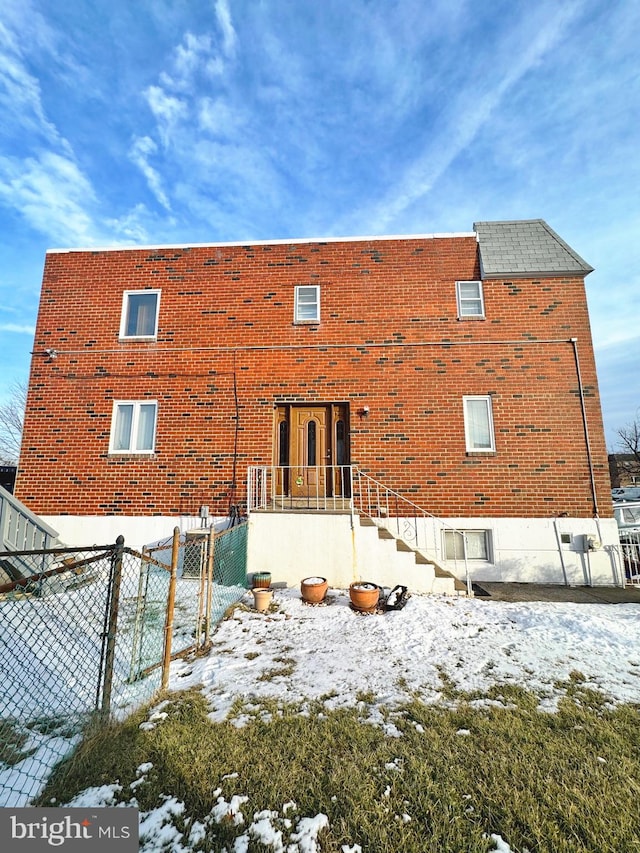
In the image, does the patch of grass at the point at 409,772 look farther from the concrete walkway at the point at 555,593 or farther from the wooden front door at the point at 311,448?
the wooden front door at the point at 311,448

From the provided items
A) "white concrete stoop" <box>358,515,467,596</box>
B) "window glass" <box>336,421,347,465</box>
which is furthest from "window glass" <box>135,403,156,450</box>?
"white concrete stoop" <box>358,515,467,596</box>

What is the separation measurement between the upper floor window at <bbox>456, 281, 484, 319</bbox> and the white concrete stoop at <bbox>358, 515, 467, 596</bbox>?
5668mm

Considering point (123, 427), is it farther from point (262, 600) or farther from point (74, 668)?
point (74, 668)

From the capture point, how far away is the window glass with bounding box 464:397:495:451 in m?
9.03

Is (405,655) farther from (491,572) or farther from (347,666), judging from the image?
(491,572)

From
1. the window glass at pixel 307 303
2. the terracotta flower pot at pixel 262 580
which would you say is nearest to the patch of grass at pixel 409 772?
the terracotta flower pot at pixel 262 580

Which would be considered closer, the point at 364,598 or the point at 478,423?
the point at 364,598

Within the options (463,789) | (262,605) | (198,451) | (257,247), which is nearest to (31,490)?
(198,451)

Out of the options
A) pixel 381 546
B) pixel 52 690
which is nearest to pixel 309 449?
pixel 381 546

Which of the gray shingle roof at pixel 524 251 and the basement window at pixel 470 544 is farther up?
the gray shingle roof at pixel 524 251

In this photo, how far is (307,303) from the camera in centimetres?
988

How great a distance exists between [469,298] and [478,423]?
10.2 ft

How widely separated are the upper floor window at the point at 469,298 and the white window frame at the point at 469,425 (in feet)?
6.72

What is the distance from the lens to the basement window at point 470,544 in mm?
8625
